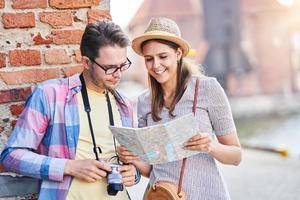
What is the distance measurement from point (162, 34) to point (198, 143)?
55 cm

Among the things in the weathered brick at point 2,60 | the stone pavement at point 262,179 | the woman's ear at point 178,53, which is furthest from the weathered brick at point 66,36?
the stone pavement at point 262,179

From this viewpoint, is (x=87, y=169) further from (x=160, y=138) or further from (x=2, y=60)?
(x=2, y=60)

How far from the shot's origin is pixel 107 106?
99.6 inches

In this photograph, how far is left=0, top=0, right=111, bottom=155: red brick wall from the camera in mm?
2684

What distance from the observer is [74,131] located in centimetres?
238

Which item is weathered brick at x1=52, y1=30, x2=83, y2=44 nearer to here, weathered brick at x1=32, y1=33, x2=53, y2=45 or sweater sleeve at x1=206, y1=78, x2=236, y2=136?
A: weathered brick at x1=32, y1=33, x2=53, y2=45

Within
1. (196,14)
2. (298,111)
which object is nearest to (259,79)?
(196,14)

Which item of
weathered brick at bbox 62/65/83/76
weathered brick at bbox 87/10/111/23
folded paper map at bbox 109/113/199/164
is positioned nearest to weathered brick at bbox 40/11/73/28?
weathered brick at bbox 87/10/111/23

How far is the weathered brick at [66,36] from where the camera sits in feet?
9.16

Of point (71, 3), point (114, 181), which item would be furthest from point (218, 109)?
point (71, 3)

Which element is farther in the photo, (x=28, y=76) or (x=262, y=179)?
(x=262, y=179)

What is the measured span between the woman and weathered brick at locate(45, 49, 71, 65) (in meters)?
0.39

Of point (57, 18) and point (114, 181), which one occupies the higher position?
point (57, 18)

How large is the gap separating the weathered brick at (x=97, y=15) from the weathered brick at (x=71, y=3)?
0.04 m
